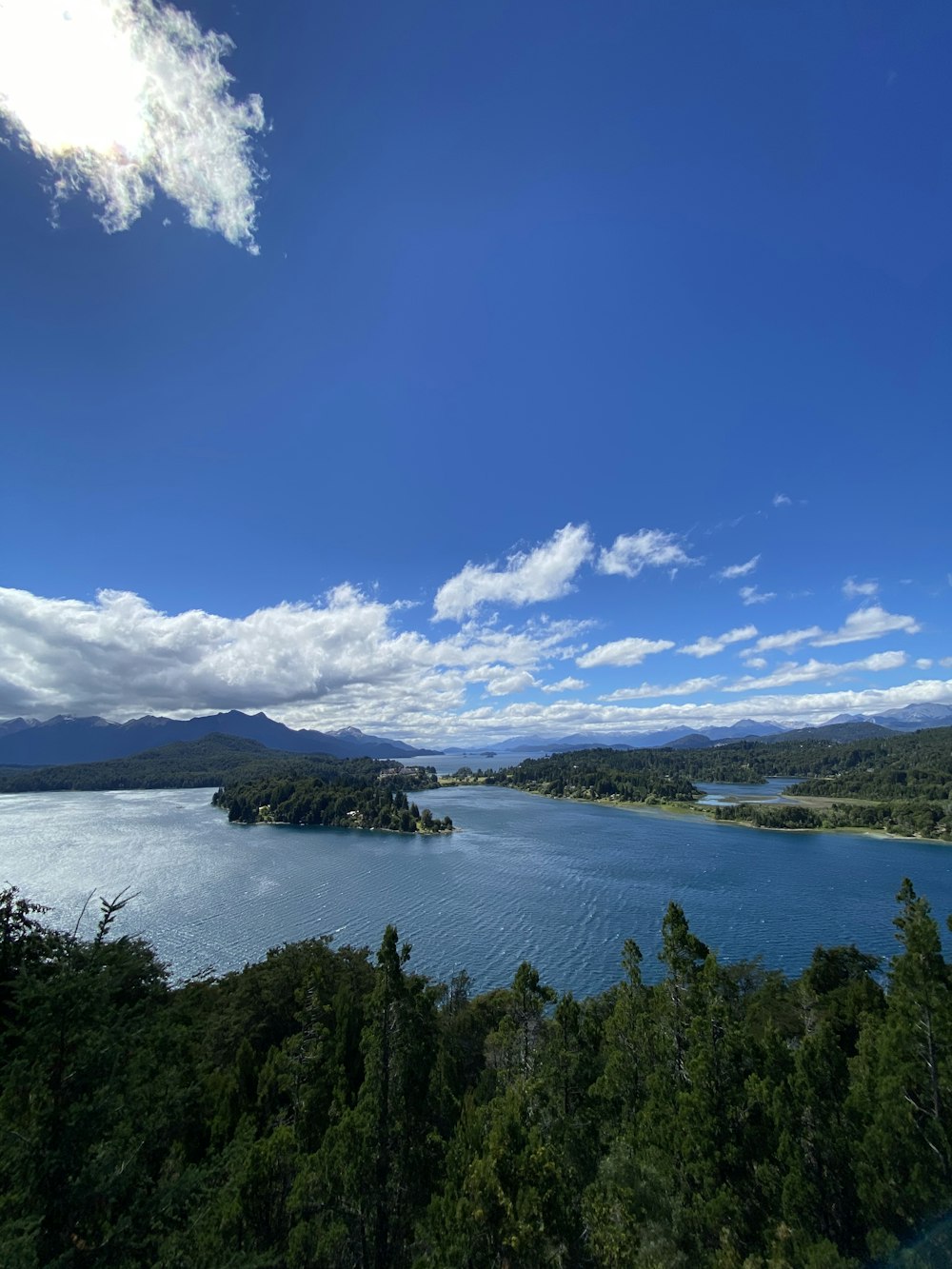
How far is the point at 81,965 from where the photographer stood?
30.5ft

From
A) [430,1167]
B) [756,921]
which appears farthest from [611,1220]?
[756,921]

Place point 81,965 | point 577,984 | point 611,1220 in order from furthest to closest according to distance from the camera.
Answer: point 577,984
point 611,1220
point 81,965

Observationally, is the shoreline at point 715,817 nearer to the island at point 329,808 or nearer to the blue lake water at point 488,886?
the blue lake water at point 488,886

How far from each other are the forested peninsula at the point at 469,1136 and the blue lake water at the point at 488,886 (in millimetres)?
27637

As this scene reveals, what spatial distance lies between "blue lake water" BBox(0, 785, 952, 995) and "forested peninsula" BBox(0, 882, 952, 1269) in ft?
90.7

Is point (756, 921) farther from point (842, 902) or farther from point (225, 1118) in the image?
point (225, 1118)

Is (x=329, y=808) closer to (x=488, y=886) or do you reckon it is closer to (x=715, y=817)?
(x=488, y=886)

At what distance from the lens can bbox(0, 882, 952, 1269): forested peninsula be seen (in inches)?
324

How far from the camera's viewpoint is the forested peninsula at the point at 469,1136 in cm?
823

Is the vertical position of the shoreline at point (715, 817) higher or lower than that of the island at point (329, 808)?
lower

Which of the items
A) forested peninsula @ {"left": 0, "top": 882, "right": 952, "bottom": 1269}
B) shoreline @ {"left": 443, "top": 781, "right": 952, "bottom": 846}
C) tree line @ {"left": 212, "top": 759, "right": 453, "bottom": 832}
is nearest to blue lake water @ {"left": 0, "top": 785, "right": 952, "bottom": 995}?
shoreline @ {"left": 443, "top": 781, "right": 952, "bottom": 846}

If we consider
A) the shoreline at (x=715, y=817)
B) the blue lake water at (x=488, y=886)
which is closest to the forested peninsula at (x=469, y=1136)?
the blue lake water at (x=488, y=886)

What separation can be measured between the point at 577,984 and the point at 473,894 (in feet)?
99.6

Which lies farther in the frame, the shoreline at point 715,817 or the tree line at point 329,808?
the tree line at point 329,808
